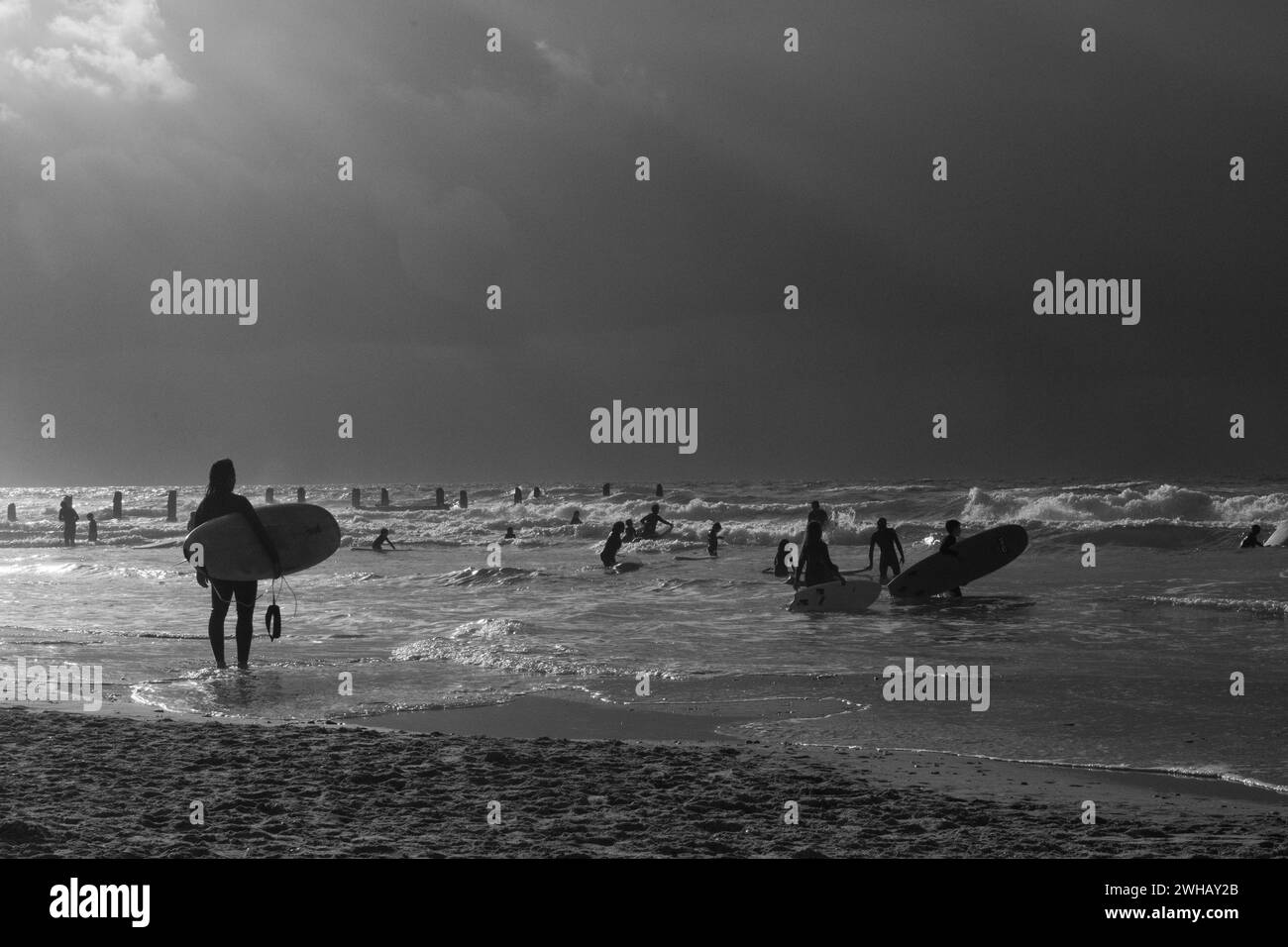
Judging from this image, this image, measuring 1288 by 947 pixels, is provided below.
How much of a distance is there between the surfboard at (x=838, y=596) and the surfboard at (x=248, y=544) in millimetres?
7257

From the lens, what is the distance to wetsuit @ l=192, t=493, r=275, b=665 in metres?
9.96

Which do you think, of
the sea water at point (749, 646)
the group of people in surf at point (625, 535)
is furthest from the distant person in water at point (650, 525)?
the sea water at point (749, 646)

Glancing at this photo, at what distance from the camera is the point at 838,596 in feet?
Result: 51.9

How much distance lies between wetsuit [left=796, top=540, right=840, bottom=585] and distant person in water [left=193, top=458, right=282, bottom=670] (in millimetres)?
8273

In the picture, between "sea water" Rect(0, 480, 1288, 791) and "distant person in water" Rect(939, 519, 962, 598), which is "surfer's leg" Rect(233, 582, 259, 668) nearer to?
"sea water" Rect(0, 480, 1288, 791)

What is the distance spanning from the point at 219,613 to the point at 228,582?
0.28 metres

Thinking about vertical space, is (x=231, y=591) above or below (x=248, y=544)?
below

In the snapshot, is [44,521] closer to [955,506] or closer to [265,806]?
[955,506]

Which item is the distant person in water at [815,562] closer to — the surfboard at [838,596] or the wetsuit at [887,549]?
the surfboard at [838,596]

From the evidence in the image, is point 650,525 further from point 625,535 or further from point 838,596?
point 838,596

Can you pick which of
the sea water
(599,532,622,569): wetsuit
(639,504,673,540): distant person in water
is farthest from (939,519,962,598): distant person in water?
(639,504,673,540): distant person in water

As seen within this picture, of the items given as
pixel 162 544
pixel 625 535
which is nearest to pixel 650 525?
pixel 625 535

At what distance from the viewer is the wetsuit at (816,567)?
1622cm
